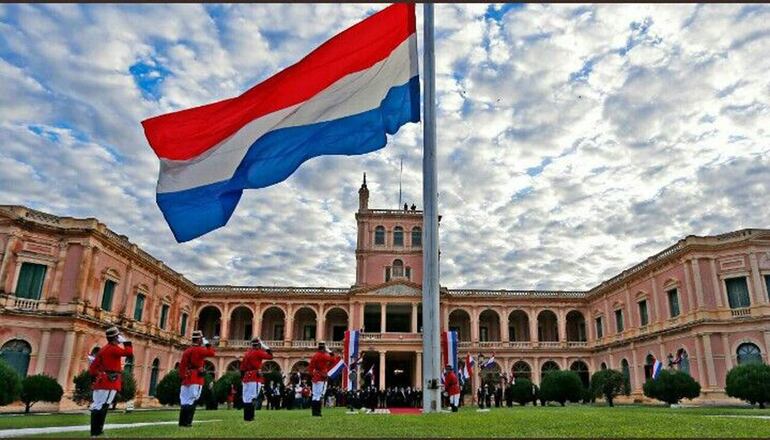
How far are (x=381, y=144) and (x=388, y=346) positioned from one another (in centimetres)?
3528

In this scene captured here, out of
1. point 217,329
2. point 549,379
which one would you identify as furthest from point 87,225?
point 549,379

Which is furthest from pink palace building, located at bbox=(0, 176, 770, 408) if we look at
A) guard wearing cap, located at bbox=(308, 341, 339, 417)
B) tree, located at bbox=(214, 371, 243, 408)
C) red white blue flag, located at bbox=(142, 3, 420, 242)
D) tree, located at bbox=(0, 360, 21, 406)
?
red white blue flag, located at bbox=(142, 3, 420, 242)

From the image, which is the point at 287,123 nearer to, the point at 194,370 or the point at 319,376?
the point at 194,370

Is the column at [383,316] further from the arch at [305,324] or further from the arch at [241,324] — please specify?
the arch at [241,324]

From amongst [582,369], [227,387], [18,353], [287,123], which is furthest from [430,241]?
[582,369]

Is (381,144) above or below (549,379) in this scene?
above

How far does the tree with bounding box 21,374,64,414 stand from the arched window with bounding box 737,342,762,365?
103 ft

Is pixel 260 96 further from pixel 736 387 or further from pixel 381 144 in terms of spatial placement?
pixel 736 387

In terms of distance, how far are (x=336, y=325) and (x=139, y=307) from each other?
59.8 ft

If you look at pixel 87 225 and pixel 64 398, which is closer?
pixel 64 398

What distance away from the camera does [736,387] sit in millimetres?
18844

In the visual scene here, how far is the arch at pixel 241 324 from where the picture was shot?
46.7 m

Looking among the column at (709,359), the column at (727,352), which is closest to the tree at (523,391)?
the column at (709,359)

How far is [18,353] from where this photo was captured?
967 inches
